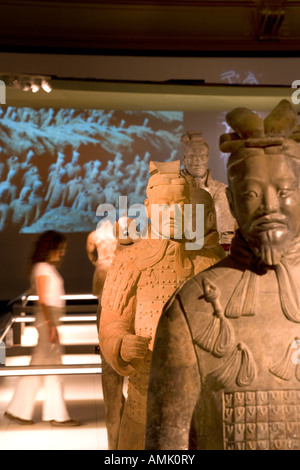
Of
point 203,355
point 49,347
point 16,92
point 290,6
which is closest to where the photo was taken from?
point 203,355

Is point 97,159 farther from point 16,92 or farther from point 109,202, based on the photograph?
point 16,92

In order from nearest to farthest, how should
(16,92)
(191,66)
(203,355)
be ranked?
(203,355) → (191,66) → (16,92)

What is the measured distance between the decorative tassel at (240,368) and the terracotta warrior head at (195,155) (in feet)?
15.9

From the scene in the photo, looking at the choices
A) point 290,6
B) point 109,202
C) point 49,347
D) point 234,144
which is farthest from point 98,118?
point 234,144

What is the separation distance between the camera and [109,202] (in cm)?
1112

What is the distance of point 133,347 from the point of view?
309 cm

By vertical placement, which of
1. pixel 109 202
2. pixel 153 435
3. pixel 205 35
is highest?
pixel 205 35

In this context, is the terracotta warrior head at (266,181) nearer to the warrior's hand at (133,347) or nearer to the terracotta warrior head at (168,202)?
the warrior's hand at (133,347)

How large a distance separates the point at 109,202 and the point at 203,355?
924cm

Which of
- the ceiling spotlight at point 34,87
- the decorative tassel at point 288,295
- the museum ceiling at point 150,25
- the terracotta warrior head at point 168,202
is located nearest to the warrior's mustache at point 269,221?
the decorative tassel at point 288,295

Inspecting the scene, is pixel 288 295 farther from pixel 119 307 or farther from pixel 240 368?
pixel 119 307

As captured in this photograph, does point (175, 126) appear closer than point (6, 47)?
No

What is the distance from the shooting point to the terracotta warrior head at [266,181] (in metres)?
1.95

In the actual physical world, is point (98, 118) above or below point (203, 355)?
above
